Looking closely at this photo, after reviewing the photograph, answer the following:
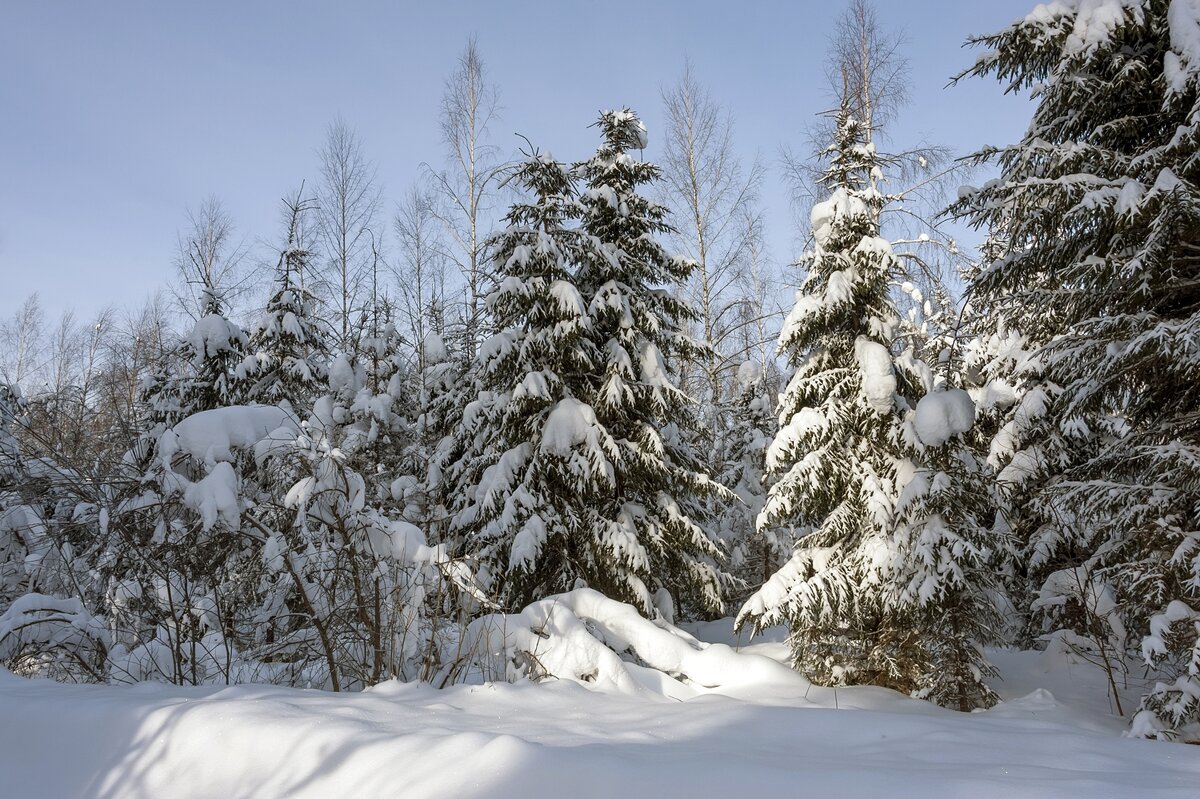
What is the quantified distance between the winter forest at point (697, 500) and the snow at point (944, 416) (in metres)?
0.03

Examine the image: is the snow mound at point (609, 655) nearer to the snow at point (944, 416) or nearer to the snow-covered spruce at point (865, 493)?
the snow-covered spruce at point (865, 493)

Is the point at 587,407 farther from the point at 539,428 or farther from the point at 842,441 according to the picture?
the point at 842,441

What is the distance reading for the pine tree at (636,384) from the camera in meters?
9.91

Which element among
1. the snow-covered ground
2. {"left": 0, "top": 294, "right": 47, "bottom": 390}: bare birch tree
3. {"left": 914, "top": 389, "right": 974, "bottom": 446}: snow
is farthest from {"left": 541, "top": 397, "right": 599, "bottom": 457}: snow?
{"left": 0, "top": 294, "right": 47, "bottom": 390}: bare birch tree

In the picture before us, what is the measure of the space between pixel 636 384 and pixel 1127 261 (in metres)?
5.92

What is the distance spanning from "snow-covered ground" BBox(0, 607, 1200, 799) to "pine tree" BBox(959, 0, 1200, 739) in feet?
11.2

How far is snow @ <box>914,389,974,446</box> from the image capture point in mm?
7293

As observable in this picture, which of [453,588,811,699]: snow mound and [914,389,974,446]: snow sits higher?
[914,389,974,446]: snow

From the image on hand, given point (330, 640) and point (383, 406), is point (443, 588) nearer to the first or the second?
point (330, 640)

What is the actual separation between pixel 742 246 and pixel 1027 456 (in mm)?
8523

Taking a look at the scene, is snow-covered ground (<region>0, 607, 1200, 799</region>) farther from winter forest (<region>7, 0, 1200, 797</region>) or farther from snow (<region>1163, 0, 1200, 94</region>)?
snow (<region>1163, 0, 1200, 94</region>)

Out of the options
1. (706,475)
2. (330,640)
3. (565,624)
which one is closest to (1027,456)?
(706,475)

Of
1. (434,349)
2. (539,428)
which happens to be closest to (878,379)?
(539,428)

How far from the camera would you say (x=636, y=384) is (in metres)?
10.3
